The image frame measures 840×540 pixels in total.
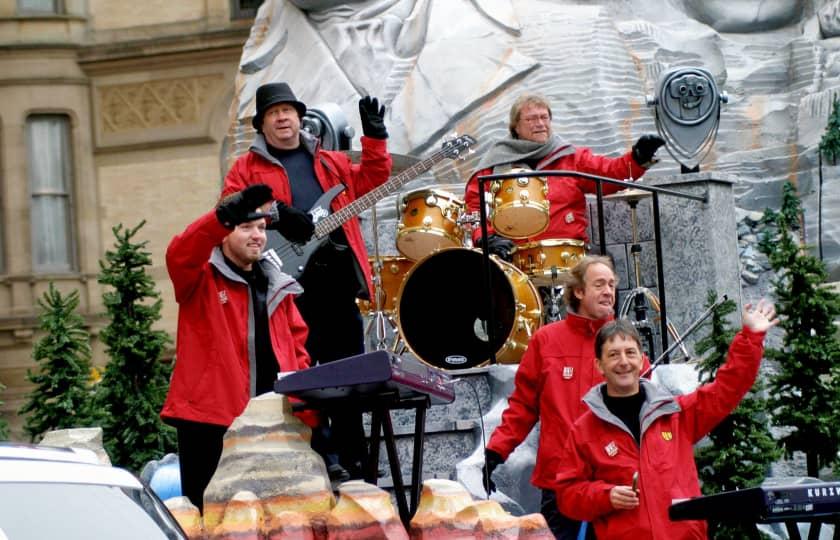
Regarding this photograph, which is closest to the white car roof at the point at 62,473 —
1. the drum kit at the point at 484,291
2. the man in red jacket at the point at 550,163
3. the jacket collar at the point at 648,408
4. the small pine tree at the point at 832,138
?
the jacket collar at the point at 648,408

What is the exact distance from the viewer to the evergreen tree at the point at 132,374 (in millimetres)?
14438

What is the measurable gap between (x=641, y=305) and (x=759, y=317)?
3.27 meters

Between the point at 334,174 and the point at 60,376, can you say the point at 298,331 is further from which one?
the point at 60,376

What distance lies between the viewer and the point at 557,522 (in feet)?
32.0

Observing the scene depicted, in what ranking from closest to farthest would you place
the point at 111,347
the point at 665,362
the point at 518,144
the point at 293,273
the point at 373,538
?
1. the point at 373,538
2. the point at 293,273
3. the point at 665,362
4. the point at 518,144
5. the point at 111,347

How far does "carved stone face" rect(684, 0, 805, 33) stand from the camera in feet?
55.3

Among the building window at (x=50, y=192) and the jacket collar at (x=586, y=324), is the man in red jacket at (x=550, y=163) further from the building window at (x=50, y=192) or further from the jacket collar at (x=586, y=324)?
the building window at (x=50, y=192)

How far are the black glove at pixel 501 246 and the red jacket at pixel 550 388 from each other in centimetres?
255

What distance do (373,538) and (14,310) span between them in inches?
1057

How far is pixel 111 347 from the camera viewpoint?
1504 centimetres

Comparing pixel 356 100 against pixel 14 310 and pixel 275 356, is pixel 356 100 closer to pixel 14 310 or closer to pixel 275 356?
pixel 275 356

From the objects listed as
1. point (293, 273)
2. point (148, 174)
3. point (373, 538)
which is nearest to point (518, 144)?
point (293, 273)

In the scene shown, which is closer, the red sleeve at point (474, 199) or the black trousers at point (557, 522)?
the black trousers at point (557, 522)

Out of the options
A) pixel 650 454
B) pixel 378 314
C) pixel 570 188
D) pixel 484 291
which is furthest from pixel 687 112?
pixel 650 454
